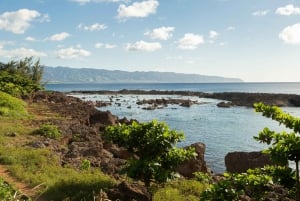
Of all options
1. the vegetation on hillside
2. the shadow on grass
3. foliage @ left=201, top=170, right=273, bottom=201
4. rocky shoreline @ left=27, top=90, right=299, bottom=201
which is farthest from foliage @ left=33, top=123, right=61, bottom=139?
foliage @ left=201, top=170, right=273, bottom=201

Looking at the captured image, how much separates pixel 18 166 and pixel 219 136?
27.7m

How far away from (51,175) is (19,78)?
41.0m

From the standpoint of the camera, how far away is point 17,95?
157 ft

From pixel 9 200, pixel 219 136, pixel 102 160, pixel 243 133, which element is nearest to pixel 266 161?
pixel 102 160

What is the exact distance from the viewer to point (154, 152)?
1370cm

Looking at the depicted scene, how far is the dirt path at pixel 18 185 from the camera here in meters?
13.4

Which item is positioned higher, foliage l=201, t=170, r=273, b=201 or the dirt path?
foliage l=201, t=170, r=273, b=201

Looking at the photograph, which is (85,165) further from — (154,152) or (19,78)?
(19,78)

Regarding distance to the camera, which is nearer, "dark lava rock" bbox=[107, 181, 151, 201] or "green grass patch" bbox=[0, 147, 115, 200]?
"dark lava rock" bbox=[107, 181, 151, 201]

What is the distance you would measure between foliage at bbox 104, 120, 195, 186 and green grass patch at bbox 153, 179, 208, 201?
0.76 meters

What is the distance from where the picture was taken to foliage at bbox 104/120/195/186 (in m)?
13.3

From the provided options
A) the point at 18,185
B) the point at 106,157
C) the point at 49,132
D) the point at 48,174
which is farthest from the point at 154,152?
the point at 49,132

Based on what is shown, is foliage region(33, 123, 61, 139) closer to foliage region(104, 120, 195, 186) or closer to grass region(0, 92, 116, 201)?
grass region(0, 92, 116, 201)

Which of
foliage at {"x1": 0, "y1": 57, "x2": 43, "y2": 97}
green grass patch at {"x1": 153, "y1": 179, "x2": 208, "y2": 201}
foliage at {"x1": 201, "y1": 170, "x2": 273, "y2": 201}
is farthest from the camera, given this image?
foliage at {"x1": 0, "y1": 57, "x2": 43, "y2": 97}
